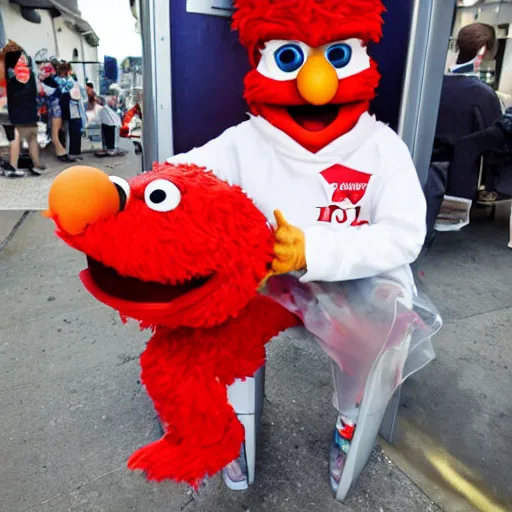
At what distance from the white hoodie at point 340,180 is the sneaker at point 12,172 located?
17.2 feet

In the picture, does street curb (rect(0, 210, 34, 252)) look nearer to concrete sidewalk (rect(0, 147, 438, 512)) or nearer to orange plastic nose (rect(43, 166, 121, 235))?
concrete sidewalk (rect(0, 147, 438, 512))

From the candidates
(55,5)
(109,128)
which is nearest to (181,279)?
(109,128)

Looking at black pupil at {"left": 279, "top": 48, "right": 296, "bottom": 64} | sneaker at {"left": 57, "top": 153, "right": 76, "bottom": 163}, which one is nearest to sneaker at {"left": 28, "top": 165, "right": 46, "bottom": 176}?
sneaker at {"left": 57, "top": 153, "right": 76, "bottom": 163}

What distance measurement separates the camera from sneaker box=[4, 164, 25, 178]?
5.92m

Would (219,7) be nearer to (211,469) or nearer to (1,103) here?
(211,469)

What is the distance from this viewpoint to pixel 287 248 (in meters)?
1.11

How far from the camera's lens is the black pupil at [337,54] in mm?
1314

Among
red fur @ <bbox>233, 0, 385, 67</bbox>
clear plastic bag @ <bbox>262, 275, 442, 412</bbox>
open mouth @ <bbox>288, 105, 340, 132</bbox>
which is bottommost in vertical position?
clear plastic bag @ <bbox>262, 275, 442, 412</bbox>

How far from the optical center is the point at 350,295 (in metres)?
1.32

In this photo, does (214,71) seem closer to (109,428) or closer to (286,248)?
(286,248)

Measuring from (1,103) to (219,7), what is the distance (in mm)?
6202

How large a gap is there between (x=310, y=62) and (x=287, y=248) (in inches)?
20.1

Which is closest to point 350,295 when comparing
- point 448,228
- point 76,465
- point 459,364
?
point 76,465

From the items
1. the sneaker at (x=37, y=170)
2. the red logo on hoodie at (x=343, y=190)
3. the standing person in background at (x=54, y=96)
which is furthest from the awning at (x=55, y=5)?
the red logo on hoodie at (x=343, y=190)
